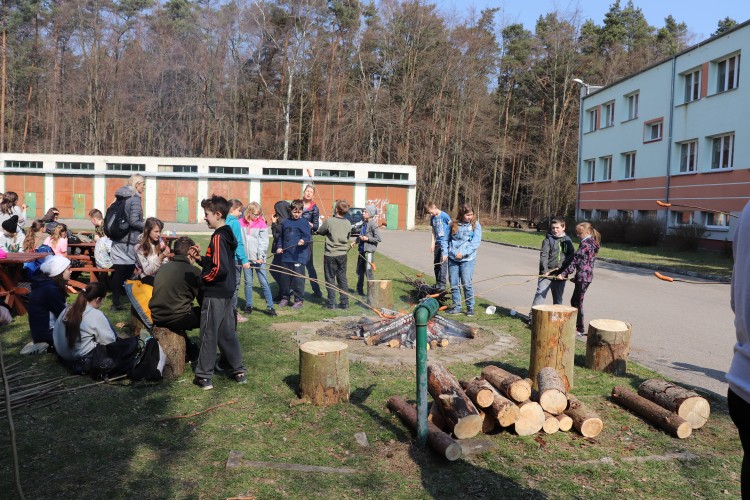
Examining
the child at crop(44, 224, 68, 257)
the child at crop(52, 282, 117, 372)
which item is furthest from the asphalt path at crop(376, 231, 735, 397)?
the child at crop(44, 224, 68, 257)

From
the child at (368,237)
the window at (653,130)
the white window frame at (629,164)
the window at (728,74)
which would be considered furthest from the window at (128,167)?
the child at (368,237)

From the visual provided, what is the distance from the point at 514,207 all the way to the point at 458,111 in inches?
474

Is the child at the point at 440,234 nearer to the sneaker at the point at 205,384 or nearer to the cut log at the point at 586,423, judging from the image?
the sneaker at the point at 205,384

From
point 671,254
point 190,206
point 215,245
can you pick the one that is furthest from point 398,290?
point 190,206

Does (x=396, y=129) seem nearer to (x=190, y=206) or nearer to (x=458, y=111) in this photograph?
(x=458, y=111)

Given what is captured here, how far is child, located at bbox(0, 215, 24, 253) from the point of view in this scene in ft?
35.6

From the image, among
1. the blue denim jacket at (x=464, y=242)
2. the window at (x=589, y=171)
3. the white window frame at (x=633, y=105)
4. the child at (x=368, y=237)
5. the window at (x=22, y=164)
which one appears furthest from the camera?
the window at (x=22, y=164)

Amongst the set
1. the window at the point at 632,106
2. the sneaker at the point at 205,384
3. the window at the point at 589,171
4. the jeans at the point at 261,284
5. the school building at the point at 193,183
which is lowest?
the sneaker at the point at 205,384

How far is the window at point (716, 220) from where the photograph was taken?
80.2 ft

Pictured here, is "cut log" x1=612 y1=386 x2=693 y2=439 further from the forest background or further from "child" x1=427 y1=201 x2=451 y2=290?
the forest background

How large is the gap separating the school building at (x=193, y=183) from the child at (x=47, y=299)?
34096mm

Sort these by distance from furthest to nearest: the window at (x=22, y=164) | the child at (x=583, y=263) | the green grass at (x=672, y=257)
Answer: the window at (x=22, y=164) < the green grass at (x=672, y=257) < the child at (x=583, y=263)

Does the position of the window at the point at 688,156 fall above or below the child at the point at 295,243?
above

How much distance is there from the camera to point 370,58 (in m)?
49.6
